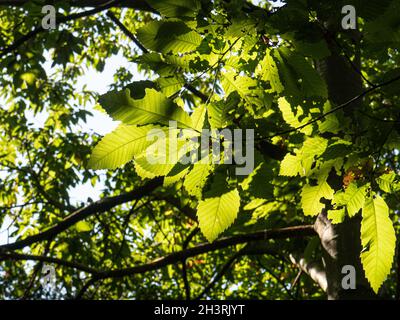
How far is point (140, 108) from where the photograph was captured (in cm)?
126

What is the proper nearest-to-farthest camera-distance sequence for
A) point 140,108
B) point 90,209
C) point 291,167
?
point 140,108
point 291,167
point 90,209

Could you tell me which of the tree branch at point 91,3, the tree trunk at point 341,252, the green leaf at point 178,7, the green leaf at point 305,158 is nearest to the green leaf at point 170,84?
the green leaf at point 178,7

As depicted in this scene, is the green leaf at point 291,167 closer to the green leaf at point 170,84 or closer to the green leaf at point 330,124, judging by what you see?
the green leaf at point 330,124

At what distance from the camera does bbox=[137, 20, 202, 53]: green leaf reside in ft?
4.65

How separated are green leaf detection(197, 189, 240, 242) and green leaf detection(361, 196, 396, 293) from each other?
442 millimetres

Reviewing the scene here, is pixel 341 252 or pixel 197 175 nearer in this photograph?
pixel 197 175

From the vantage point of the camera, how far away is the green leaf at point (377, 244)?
1.46 metres

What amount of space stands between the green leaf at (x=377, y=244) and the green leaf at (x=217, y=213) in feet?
1.45

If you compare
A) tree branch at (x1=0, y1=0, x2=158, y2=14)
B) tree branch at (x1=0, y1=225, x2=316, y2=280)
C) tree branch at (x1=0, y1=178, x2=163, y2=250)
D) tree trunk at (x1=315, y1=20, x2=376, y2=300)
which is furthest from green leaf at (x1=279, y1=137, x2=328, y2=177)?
tree branch at (x1=0, y1=0, x2=158, y2=14)

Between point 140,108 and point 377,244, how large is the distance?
2.88 ft

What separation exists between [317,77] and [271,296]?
601cm

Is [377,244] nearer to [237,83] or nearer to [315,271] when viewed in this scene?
[237,83]

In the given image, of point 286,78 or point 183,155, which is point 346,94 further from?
point 183,155

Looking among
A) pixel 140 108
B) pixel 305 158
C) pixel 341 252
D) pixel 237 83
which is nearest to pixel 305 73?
pixel 237 83
